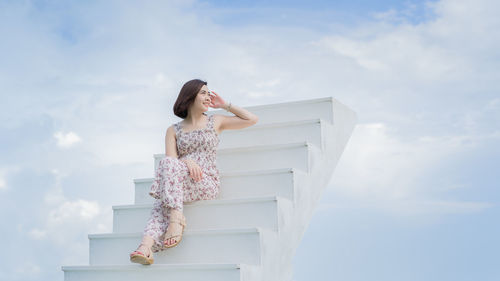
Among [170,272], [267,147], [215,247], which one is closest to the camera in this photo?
[170,272]

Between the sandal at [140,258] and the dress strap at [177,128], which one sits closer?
the sandal at [140,258]

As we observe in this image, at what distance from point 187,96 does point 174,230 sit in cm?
92

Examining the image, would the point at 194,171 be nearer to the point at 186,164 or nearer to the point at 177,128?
the point at 186,164

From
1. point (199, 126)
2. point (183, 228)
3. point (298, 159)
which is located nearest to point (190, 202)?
point (183, 228)

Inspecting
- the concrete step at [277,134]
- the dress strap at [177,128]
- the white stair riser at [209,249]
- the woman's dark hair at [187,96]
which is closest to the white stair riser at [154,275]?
the white stair riser at [209,249]

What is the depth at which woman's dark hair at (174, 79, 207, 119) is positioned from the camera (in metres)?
3.91

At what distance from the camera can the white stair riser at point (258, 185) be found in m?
3.83

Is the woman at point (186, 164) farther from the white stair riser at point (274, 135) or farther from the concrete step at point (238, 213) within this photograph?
the white stair riser at point (274, 135)

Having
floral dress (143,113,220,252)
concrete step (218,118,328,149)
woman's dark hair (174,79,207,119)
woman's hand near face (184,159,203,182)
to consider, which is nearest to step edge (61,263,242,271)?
floral dress (143,113,220,252)

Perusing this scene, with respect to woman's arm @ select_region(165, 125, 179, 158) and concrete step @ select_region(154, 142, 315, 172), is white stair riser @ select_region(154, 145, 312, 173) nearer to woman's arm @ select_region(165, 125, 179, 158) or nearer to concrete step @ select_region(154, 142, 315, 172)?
concrete step @ select_region(154, 142, 315, 172)

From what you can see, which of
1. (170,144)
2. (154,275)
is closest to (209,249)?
(154,275)

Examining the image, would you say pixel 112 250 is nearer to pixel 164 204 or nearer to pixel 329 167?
pixel 164 204

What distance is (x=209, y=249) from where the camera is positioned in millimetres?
3434

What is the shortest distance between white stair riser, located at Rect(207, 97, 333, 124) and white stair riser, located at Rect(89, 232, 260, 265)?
1.61 m
